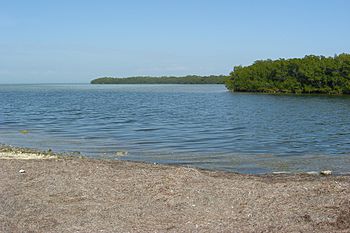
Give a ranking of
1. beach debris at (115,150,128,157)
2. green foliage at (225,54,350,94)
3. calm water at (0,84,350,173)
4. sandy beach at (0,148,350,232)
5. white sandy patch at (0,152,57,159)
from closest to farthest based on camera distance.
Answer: sandy beach at (0,148,350,232)
white sandy patch at (0,152,57,159)
calm water at (0,84,350,173)
beach debris at (115,150,128,157)
green foliage at (225,54,350,94)

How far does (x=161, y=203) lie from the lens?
1006 cm

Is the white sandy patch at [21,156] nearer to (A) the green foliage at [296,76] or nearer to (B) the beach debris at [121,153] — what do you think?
(B) the beach debris at [121,153]

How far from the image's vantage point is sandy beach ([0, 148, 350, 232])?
848 cm

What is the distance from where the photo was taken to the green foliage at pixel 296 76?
100688 mm

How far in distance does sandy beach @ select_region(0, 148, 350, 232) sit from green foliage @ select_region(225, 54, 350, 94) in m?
92.6

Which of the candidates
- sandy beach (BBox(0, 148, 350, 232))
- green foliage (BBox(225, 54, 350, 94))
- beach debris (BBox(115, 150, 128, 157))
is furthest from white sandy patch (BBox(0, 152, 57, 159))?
green foliage (BBox(225, 54, 350, 94))

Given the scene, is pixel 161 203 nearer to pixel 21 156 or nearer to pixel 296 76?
pixel 21 156

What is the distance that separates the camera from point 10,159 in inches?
627

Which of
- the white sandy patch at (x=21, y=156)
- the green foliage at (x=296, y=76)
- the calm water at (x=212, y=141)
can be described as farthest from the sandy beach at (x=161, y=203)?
the green foliage at (x=296, y=76)

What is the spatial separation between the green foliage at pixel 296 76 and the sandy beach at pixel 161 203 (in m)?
92.6

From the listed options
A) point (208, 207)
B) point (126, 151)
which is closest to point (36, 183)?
point (208, 207)

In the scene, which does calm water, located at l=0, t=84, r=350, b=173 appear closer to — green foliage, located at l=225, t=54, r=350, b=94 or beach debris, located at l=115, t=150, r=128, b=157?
beach debris, located at l=115, t=150, r=128, b=157

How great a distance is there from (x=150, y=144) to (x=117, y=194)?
42.9ft

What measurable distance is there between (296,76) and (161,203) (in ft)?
341
